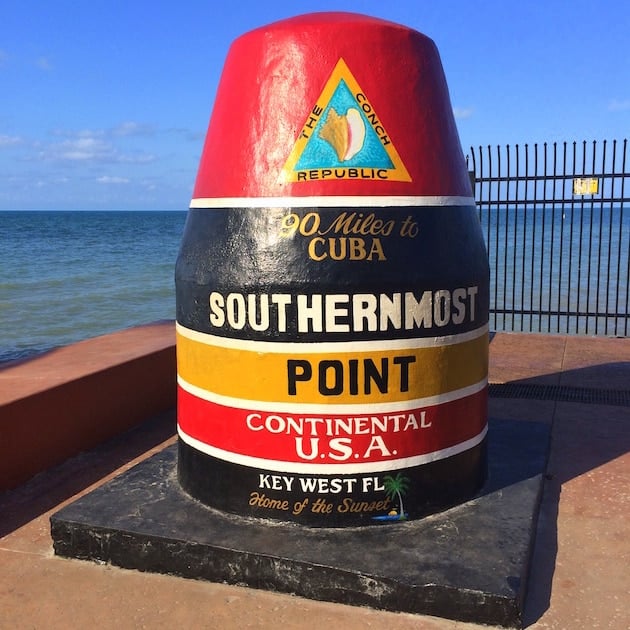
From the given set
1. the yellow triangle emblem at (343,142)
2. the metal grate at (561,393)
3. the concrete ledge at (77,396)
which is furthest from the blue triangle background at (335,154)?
the metal grate at (561,393)

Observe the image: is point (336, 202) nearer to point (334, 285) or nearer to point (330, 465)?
point (334, 285)

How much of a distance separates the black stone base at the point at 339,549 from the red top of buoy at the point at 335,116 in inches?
74.3

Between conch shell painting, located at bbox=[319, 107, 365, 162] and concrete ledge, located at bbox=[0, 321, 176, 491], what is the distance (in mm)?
2819

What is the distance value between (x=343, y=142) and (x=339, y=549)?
2.20 m

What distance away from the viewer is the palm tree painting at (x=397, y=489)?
383 cm

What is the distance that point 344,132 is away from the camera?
372 cm

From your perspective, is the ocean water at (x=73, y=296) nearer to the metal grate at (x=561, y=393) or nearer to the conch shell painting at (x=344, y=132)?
the metal grate at (x=561, y=393)

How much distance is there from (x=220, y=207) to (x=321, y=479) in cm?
168

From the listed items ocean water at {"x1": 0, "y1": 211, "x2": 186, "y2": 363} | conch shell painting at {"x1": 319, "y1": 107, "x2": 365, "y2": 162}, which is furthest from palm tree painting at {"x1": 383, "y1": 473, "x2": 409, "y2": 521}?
ocean water at {"x1": 0, "y1": 211, "x2": 186, "y2": 363}

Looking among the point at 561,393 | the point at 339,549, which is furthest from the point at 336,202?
the point at 561,393

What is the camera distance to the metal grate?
22.5ft

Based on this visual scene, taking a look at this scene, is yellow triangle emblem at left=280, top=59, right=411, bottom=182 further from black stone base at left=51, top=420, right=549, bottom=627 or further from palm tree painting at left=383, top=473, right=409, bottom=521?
black stone base at left=51, top=420, right=549, bottom=627

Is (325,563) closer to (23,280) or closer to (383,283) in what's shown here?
(383,283)

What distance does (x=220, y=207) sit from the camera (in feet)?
13.0
